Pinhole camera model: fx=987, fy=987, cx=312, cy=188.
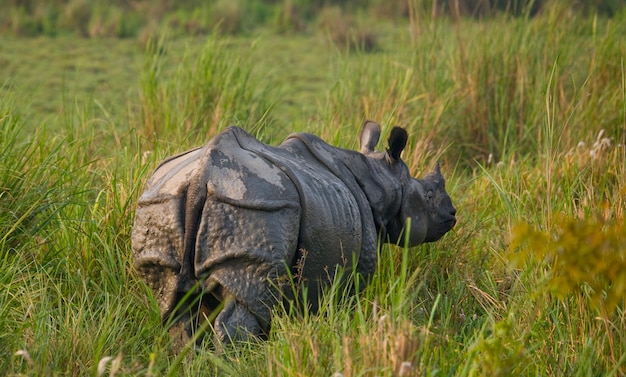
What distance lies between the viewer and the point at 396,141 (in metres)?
4.70

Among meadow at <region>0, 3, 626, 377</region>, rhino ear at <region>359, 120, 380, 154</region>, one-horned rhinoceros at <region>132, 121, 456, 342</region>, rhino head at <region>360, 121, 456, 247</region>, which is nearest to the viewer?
meadow at <region>0, 3, 626, 377</region>

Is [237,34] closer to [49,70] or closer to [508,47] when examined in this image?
[49,70]

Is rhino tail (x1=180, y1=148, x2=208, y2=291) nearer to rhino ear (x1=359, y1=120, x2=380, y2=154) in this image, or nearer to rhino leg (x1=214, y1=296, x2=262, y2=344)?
rhino leg (x1=214, y1=296, x2=262, y2=344)

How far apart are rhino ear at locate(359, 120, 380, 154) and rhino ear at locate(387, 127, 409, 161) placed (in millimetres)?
185

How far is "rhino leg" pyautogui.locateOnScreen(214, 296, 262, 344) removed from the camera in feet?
12.0

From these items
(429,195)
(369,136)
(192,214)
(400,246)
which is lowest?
(400,246)

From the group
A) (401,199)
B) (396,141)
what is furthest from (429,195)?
(396,141)

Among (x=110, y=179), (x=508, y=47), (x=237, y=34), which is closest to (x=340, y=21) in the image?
(x=237, y=34)

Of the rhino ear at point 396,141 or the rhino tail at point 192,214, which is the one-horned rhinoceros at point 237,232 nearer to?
the rhino tail at point 192,214

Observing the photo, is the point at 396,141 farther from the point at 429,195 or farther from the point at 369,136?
the point at 429,195

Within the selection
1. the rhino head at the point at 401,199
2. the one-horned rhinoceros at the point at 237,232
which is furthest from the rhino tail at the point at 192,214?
the rhino head at the point at 401,199

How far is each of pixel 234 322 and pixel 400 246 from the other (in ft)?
4.67

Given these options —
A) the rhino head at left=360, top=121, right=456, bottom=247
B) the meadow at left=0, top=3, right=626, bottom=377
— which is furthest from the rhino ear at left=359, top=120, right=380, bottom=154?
the meadow at left=0, top=3, right=626, bottom=377

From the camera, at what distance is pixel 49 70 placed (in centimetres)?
987
